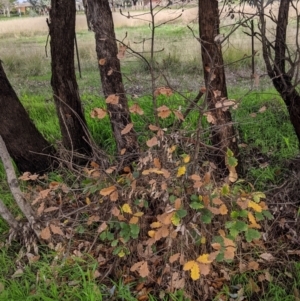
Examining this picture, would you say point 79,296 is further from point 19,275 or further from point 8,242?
point 8,242

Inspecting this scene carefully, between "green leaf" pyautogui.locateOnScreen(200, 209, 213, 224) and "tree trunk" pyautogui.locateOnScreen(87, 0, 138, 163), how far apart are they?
96cm

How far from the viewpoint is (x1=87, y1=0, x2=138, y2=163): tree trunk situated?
3764 mm

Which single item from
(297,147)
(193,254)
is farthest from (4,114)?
(297,147)

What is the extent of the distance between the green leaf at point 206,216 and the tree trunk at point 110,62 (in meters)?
0.96

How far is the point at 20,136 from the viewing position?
4.22 metres

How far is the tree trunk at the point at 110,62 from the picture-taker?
3.76 m

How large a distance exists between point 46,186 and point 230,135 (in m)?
1.81

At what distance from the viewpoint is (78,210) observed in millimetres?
3273

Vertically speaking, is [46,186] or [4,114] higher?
[4,114]

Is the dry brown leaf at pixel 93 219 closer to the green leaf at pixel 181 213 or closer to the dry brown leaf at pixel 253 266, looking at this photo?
the green leaf at pixel 181 213

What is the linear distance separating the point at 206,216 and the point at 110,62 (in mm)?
1830

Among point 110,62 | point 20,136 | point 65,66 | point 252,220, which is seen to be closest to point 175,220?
point 252,220

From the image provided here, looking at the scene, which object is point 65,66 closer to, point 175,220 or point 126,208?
point 126,208

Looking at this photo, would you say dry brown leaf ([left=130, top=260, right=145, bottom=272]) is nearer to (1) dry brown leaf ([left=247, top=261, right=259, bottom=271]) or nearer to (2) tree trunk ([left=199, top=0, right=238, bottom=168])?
(1) dry brown leaf ([left=247, top=261, right=259, bottom=271])
